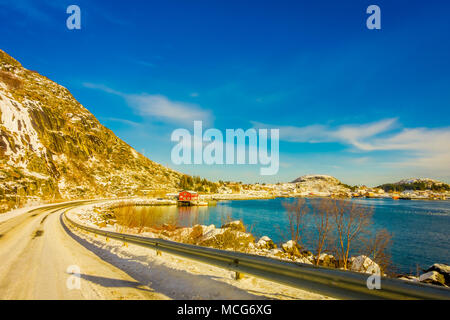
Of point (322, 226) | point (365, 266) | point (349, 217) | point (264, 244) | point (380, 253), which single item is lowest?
point (264, 244)

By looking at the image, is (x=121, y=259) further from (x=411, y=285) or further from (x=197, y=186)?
(x=197, y=186)

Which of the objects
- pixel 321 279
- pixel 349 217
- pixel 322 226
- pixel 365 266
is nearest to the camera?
pixel 321 279

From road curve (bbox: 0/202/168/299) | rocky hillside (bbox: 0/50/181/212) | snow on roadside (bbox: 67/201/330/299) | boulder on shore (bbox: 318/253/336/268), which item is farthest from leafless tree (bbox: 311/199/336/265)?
rocky hillside (bbox: 0/50/181/212)

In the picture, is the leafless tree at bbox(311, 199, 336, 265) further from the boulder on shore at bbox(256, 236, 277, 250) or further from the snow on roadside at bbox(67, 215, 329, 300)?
the snow on roadside at bbox(67, 215, 329, 300)

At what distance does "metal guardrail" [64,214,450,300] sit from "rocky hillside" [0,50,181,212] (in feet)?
122

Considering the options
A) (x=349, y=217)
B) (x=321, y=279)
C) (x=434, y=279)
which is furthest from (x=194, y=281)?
(x=349, y=217)

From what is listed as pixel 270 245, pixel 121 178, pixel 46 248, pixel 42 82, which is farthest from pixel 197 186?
pixel 46 248

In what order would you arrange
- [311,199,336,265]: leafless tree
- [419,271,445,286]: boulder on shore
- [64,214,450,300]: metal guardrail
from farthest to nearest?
[311,199,336,265]: leafless tree < [419,271,445,286]: boulder on shore < [64,214,450,300]: metal guardrail

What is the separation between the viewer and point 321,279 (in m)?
3.69

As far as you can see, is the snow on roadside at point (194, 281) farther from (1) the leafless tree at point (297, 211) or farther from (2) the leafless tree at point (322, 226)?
(1) the leafless tree at point (297, 211)

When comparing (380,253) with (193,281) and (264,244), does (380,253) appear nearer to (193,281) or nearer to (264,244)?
(264,244)

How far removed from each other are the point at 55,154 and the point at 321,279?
87.7 m

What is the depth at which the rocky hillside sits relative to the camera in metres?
46.7
